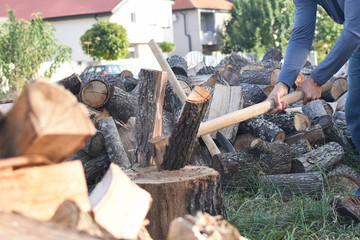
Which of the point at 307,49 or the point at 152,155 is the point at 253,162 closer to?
the point at 307,49

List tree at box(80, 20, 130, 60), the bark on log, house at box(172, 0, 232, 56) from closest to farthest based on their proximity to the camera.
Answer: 1. the bark on log
2. tree at box(80, 20, 130, 60)
3. house at box(172, 0, 232, 56)

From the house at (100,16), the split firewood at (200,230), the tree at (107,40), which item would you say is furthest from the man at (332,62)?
the house at (100,16)

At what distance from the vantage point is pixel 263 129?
5219mm

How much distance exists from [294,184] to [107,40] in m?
25.7

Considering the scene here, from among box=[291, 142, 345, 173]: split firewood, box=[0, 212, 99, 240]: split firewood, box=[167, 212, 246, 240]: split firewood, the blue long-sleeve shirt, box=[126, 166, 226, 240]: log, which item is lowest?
box=[291, 142, 345, 173]: split firewood

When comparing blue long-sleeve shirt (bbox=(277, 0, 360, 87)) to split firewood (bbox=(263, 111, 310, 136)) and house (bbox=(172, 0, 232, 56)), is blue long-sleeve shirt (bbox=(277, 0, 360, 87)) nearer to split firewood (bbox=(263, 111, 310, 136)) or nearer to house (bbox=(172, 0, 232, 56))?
split firewood (bbox=(263, 111, 310, 136))

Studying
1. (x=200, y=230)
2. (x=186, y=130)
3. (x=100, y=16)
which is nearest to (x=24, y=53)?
(x=186, y=130)

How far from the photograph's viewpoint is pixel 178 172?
3.24 metres

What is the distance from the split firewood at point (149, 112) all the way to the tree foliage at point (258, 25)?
37.8 m

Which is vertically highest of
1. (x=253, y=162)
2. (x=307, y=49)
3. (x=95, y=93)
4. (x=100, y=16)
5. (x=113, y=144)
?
(x=100, y=16)

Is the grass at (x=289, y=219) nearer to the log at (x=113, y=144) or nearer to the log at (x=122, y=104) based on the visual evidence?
the log at (x=113, y=144)

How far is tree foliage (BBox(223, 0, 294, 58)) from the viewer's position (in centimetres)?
4128

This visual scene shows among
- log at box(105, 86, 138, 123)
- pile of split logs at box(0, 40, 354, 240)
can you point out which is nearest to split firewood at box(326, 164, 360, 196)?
pile of split logs at box(0, 40, 354, 240)

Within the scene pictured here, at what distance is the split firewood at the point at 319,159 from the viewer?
4.52 metres
